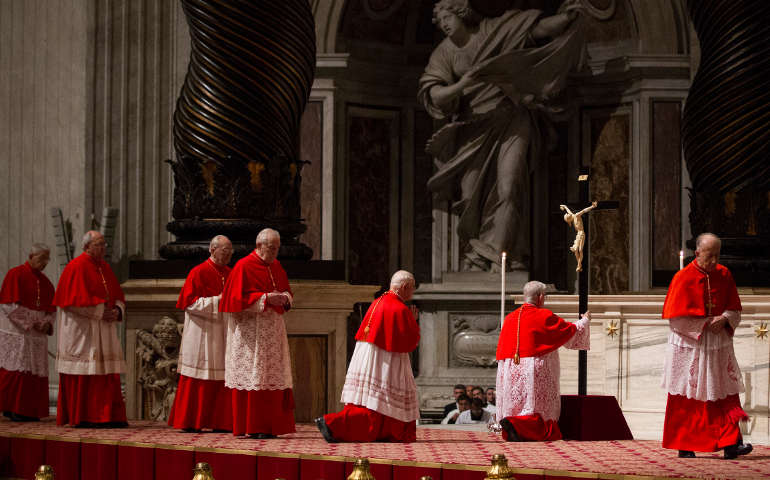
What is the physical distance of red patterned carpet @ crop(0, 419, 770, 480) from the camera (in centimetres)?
751

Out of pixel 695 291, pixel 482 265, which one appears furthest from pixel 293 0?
pixel 482 265

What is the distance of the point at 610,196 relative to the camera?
14.2 metres

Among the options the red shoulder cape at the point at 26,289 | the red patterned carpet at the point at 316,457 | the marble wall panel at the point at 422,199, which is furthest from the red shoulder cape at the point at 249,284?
the marble wall panel at the point at 422,199

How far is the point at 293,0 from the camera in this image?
1020 centimetres

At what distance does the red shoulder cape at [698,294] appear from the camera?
Result: 8.62 metres

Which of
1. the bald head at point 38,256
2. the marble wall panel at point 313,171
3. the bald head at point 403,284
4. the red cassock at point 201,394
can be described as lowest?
the red cassock at point 201,394

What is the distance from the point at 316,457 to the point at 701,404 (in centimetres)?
248

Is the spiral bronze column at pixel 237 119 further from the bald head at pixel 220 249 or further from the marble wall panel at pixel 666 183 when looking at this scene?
the marble wall panel at pixel 666 183

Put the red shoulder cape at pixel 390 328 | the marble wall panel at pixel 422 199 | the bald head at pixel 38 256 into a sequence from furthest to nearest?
the marble wall panel at pixel 422 199
the bald head at pixel 38 256
the red shoulder cape at pixel 390 328

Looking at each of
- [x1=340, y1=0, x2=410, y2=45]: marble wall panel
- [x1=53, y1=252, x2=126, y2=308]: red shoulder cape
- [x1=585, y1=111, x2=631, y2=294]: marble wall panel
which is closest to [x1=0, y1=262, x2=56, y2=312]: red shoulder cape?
[x1=53, y1=252, x2=126, y2=308]: red shoulder cape

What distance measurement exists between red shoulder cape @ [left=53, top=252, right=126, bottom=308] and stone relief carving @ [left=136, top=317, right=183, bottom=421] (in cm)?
41

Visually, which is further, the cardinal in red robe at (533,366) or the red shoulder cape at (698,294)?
the cardinal in red robe at (533,366)

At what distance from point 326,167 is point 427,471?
7108mm

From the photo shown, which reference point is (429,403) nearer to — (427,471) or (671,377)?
(671,377)
